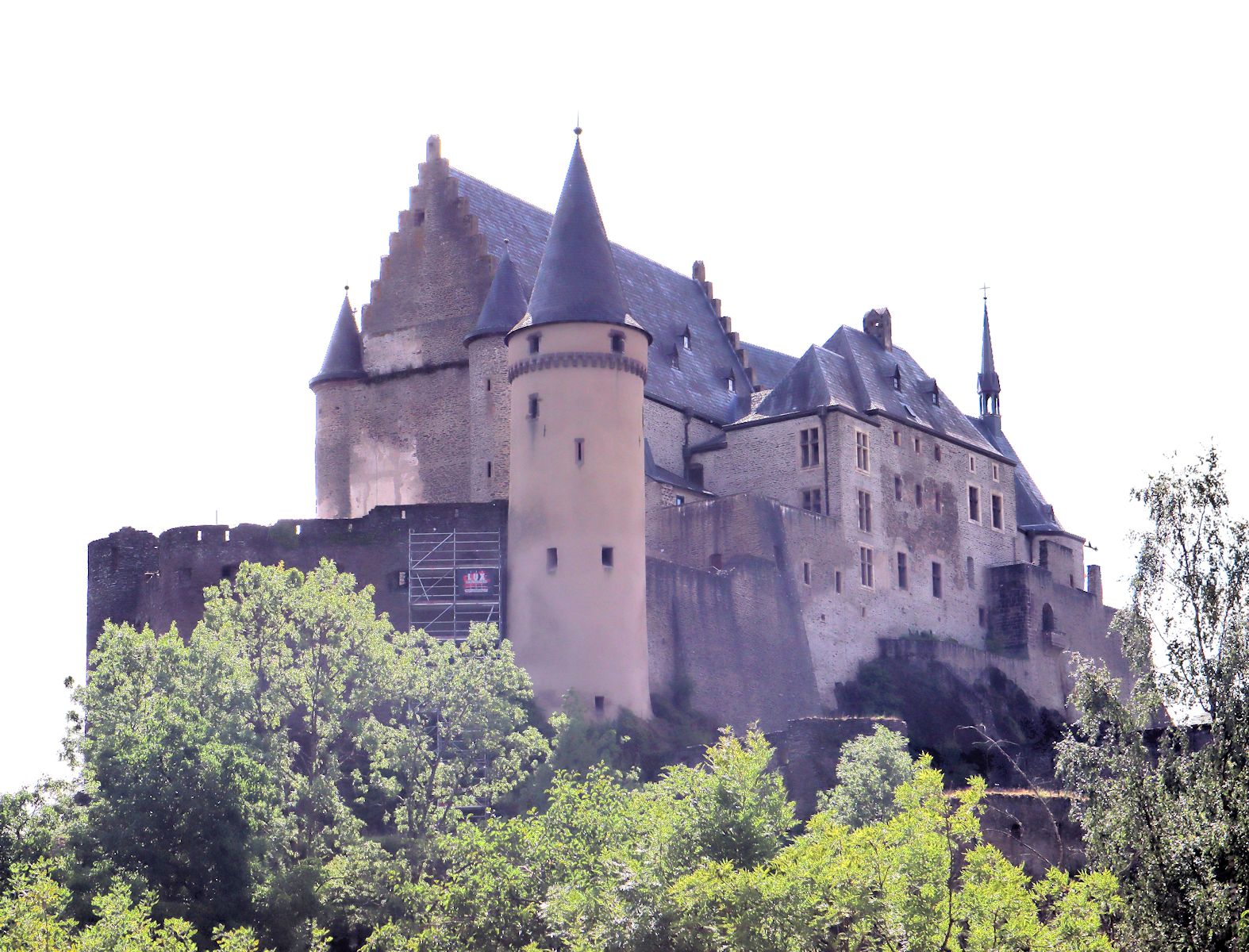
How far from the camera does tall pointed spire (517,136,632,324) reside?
57656 mm

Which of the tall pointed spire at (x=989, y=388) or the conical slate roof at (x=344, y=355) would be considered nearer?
the conical slate roof at (x=344, y=355)

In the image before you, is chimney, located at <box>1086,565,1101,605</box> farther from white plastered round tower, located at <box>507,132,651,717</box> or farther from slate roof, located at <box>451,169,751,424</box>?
white plastered round tower, located at <box>507,132,651,717</box>

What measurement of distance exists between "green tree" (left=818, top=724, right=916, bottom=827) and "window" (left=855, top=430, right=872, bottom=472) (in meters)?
18.7

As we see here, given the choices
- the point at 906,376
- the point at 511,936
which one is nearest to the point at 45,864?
the point at 511,936

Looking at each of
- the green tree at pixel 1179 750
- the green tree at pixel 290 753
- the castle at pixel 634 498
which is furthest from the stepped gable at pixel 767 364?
the green tree at pixel 1179 750

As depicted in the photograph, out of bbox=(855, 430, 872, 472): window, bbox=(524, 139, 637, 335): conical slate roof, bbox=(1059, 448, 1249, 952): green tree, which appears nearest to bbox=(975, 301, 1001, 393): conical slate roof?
bbox=(855, 430, 872, 472): window

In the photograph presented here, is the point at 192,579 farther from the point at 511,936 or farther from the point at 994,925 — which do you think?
the point at 994,925

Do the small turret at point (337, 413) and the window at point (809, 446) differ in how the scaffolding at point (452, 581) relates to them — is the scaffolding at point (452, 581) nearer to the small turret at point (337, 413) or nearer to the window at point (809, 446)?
the small turret at point (337, 413)

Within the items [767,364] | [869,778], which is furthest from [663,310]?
[869,778]

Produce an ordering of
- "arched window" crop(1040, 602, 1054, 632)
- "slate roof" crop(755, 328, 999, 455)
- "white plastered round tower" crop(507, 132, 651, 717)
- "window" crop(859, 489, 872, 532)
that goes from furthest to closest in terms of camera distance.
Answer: "arched window" crop(1040, 602, 1054, 632), "slate roof" crop(755, 328, 999, 455), "window" crop(859, 489, 872, 532), "white plastered round tower" crop(507, 132, 651, 717)

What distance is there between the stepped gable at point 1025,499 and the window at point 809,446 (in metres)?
13.0

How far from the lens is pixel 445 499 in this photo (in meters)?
65.5

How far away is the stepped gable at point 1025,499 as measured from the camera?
3241 inches

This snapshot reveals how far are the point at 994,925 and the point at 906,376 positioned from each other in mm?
43021
